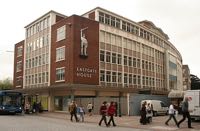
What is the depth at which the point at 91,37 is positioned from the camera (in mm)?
48406

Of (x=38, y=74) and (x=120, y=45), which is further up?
(x=120, y=45)

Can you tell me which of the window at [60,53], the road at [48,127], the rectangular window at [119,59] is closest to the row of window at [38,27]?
the window at [60,53]

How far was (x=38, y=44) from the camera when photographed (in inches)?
2243

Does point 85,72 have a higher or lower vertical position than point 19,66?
lower

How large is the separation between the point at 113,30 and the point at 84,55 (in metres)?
8.71

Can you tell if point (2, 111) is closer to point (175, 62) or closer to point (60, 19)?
point (60, 19)

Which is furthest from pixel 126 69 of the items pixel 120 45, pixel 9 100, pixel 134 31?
pixel 9 100

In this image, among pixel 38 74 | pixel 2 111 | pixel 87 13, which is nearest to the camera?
pixel 2 111

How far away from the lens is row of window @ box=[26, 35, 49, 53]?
177 feet

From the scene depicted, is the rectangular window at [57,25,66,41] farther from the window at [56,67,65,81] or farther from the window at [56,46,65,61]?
the window at [56,67,65,81]

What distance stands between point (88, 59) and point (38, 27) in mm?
15085

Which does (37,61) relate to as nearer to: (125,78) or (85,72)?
(85,72)

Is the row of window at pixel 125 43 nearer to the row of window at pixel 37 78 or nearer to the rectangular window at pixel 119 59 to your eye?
the rectangular window at pixel 119 59

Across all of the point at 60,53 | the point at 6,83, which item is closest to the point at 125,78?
the point at 60,53
